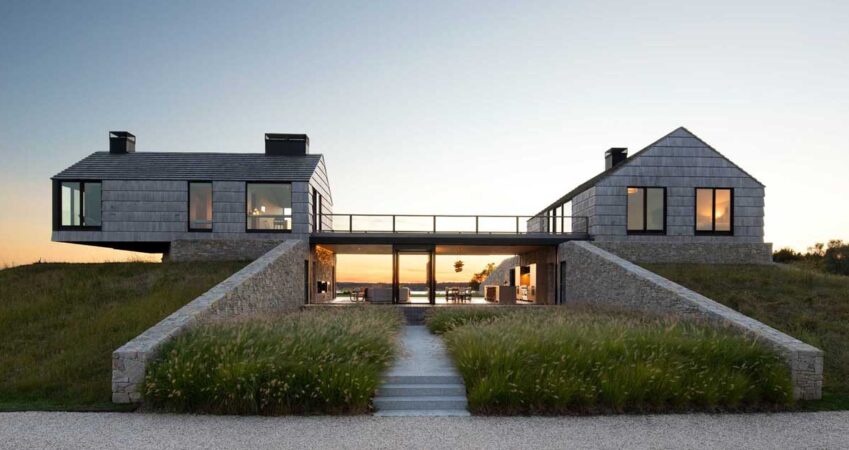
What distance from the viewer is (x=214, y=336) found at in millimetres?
7840

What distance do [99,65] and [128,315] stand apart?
9.21 m

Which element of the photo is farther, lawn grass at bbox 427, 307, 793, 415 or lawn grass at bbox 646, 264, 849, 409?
lawn grass at bbox 646, 264, 849, 409

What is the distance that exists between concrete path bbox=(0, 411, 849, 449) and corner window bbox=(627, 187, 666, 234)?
13.7 metres

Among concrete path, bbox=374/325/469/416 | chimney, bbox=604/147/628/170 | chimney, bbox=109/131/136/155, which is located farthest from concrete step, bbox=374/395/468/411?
chimney, bbox=109/131/136/155

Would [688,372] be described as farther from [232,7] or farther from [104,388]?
[232,7]

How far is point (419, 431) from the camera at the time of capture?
6.11 m

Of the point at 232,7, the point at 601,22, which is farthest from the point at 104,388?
the point at 601,22

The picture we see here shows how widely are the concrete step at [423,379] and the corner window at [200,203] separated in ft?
47.0

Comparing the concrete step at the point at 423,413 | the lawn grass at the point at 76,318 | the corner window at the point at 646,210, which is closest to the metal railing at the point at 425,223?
the lawn grass at the point at 76,318

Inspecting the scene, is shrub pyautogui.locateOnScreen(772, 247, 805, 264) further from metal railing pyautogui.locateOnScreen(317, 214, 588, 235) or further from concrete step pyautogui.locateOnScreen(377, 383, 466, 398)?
concrete step pyautogui.locateOnScreen(377, 383, 466, 398)

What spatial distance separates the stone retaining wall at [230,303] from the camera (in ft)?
23.6

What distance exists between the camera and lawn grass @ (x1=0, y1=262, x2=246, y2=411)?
7.98 meters

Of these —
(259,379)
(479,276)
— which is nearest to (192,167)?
(259,379)

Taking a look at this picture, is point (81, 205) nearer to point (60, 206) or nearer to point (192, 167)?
point (60, 206)
